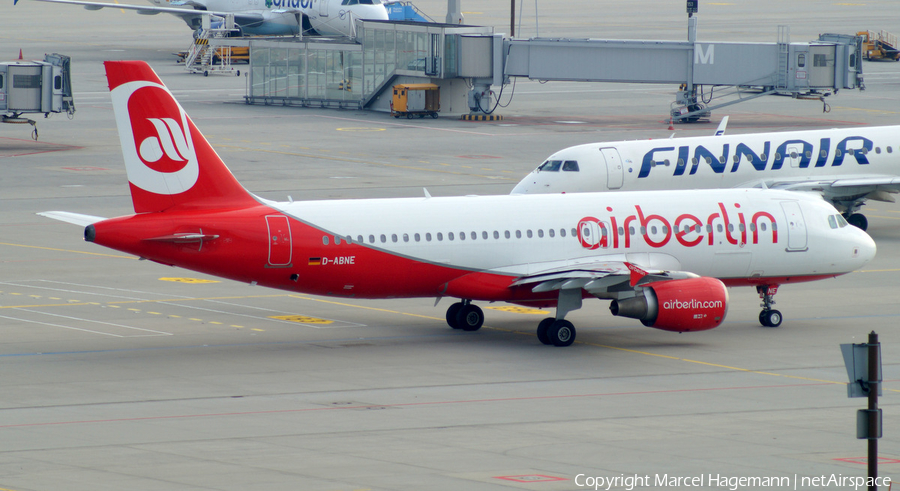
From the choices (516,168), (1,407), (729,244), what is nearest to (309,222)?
(1,407)

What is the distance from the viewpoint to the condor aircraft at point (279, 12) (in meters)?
111

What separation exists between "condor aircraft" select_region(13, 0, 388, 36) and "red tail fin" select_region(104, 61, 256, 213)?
7955cm

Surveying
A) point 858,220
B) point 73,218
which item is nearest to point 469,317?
point 73,218

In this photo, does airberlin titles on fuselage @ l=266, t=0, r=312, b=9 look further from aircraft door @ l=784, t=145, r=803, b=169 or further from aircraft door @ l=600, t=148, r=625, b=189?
aircraft door @ l=784, t=145, r=803, b=169

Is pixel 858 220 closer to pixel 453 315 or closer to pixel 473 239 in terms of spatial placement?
pixel 453 315

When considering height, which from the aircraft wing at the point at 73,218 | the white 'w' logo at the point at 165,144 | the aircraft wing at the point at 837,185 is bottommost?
the aircraft wing at the point at 837,185

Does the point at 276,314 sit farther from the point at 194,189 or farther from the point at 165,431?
the point at 165,431

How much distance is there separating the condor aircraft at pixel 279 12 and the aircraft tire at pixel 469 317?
7741 cm

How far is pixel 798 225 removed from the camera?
3528 centimetres

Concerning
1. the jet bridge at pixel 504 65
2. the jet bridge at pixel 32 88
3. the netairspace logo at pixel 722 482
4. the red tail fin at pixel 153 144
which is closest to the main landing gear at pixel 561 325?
the red tail fin at pixel 153 144

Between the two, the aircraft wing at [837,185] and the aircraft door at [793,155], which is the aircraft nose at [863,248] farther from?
the aircraft door at [793,155]

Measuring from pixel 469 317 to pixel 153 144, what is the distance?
9.48m

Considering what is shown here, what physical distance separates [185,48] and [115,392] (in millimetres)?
111120

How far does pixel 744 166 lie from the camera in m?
50.6
